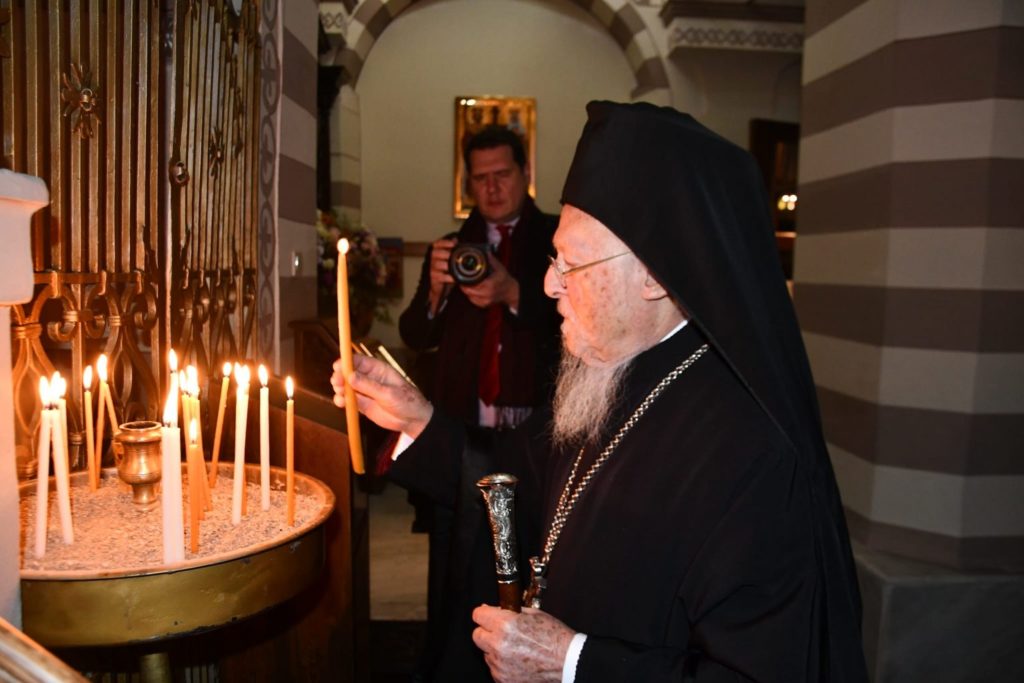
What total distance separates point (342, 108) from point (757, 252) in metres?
6.94

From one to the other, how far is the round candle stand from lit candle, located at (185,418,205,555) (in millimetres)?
95

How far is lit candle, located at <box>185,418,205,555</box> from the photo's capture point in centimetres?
131

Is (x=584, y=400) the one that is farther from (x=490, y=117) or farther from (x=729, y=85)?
(x=490, y=117)

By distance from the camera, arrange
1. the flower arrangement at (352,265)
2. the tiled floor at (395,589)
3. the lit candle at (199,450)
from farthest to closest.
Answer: the flower arrangement at (352,265)
the tiled floor at (395,589)
the lit candle at (199,450)

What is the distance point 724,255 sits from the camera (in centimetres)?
142

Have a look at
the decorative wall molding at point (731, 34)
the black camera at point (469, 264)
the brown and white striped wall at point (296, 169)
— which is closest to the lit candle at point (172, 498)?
the black camera at point (469, 264)

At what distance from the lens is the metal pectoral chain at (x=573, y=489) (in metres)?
1.64

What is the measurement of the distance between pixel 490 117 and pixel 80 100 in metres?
7.00

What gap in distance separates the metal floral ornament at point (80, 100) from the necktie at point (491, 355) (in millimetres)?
1849

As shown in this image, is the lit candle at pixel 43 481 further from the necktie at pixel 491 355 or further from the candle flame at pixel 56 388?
the necktie at pixel 491 355

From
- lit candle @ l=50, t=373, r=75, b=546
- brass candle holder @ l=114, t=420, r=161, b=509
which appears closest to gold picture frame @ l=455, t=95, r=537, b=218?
brass candle holder @ l=114, t=420, r=161, b=509

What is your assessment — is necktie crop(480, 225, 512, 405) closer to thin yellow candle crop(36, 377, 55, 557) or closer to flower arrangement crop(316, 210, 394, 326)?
flower arrangement crop(316, 210, 394, 326)

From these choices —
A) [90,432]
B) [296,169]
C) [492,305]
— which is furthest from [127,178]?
[492,305]

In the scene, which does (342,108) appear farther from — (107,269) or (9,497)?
(9,497)
